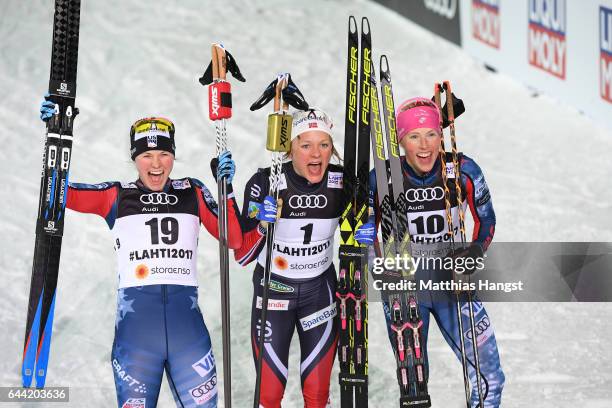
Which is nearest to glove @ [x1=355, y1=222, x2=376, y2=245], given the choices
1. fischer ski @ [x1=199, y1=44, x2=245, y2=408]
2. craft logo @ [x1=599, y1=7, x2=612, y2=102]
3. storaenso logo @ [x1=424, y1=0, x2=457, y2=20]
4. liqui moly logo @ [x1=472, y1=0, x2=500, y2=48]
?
fischer ski @ [x1=199, y1=44, x2=245, y2=408]

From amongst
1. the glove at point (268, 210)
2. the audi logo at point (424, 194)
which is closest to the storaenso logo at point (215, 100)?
the glove at point (268, 210)

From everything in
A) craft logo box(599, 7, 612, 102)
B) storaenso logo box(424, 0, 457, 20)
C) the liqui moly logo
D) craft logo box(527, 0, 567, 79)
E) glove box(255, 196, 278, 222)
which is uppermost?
storaenso logo box(424, 0, 457, 20)

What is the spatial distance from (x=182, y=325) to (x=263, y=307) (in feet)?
1.40

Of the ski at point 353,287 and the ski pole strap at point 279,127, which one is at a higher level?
the ski pole strap at point 279,127

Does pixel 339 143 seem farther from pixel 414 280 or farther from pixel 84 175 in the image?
pixel 414 280

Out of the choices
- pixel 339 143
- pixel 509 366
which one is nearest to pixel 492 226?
pixel 509 366

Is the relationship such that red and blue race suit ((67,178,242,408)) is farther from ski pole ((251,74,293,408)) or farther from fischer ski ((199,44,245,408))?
ski pole ((251,74,293,408))

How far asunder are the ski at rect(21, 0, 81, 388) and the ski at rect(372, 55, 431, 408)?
1573 mm

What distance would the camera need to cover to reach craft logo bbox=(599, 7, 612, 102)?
792cm

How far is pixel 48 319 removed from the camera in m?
4.11

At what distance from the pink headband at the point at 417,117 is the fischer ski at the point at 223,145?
0.87m

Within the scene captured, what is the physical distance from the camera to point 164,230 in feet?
13.0

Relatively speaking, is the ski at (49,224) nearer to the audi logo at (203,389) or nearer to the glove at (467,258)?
the audi logo at (203,389)

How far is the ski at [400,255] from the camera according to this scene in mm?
4176
